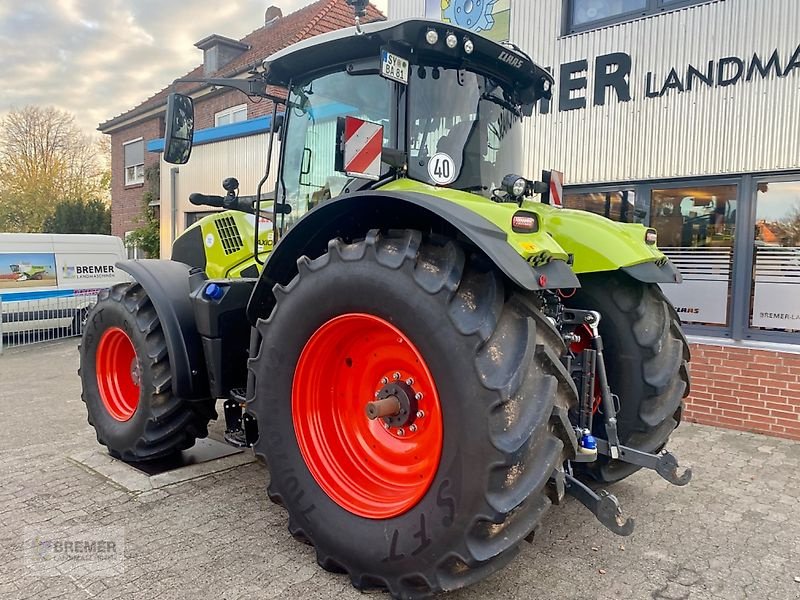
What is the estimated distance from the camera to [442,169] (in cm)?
315

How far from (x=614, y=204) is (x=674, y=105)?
109cm

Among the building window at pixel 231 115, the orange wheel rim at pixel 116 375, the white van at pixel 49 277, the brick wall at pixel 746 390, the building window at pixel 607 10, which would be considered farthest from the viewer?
the building window at pixel 231 115

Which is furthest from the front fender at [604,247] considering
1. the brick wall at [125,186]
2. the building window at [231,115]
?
the brick wall at [125,186]

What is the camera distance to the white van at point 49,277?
10672 millimetres

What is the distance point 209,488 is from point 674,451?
3.57 m

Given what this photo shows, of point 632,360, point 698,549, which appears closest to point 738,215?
point 632,360

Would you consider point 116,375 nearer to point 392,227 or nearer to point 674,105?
point 392,227

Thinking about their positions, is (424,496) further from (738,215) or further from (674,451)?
(738,215)

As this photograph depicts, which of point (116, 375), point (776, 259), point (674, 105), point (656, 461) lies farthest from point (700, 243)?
point (116, 375)

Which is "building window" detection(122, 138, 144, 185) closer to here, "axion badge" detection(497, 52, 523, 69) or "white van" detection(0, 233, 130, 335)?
"white van" detection(0, 233, 130, 335)

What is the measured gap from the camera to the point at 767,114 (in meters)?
5.40

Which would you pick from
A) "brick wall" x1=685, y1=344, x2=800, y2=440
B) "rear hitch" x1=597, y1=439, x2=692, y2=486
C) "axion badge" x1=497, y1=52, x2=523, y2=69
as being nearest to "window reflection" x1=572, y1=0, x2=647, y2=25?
"brick wall" x1=685, y1=344, x2=800, y2=440

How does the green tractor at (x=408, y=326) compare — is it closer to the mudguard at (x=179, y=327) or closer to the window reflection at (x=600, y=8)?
the mudguard at (x=179, y=327)

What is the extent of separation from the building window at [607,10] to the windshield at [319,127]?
164 inches
